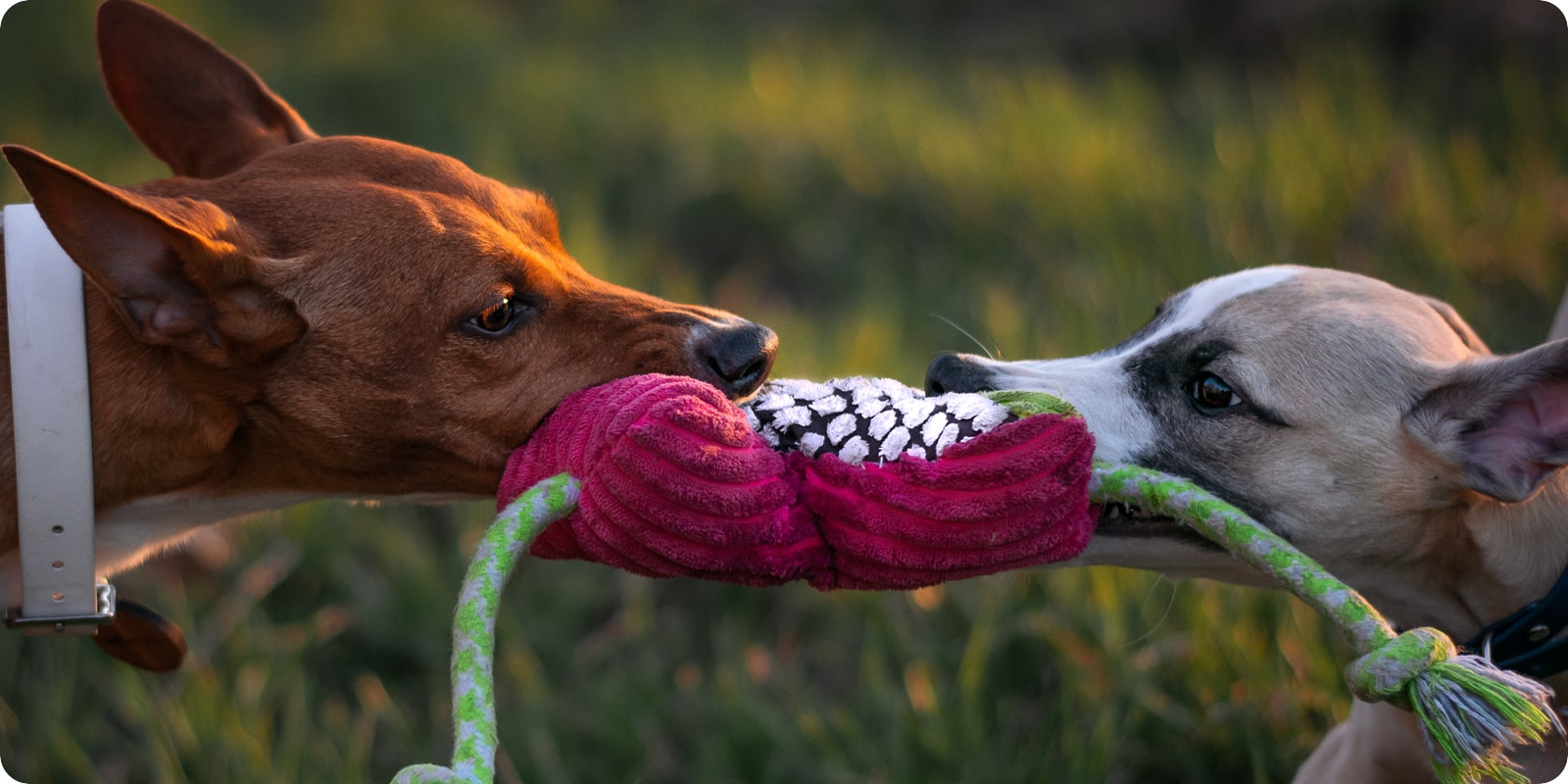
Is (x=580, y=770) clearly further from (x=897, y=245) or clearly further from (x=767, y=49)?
(x=767, y=49)

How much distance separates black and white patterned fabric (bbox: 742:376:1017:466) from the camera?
223 centimetres

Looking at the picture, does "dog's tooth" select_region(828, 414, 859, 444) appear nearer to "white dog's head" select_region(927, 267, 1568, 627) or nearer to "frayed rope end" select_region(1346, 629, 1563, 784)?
"white dog's head" select_region(927, 267, 1568, 627)

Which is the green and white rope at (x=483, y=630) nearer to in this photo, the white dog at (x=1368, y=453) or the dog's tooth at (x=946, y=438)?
the dog's tooth at (x=946, y=438)

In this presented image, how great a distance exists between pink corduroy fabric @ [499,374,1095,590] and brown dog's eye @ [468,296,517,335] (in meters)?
0.44

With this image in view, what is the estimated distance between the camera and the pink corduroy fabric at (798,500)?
2117 millimetres

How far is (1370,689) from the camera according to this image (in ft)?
6.40

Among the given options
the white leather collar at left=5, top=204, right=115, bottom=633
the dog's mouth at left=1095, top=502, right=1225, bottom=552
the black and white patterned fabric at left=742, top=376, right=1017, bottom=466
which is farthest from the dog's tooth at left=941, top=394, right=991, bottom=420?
the white leather collar at left=5, top=204, right=115, bottom=633

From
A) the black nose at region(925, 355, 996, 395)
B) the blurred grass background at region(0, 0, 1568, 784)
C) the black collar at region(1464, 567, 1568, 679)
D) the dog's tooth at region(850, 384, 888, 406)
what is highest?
the dog's tooth at region(850, 384, 888, 406)

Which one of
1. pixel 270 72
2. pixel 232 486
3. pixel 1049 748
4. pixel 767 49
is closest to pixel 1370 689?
pixel 1049 748

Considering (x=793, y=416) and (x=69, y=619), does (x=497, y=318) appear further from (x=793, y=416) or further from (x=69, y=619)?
(x=69, y=619)

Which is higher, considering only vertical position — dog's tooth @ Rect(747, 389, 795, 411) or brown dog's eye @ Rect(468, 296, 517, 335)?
brown dog's eye @ Rect(468, 296, 517, 335)

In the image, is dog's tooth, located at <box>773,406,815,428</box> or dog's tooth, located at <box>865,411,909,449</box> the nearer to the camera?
dog's tooth, located at <box>865,411,909,449</box>

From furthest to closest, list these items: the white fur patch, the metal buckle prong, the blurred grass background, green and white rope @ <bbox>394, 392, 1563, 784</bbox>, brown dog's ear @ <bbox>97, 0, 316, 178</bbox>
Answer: the blurred grass background
brown dog's ear @ <bbox>97, 0, 316, 178</bbox>
the white fur patch
the metal buckle prong
green and white rope @ <bbox>394, 392, 1563, 784</bbox>

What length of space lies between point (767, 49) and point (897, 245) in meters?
2.66
